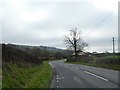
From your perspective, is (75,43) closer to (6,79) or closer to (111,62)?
(111,62)


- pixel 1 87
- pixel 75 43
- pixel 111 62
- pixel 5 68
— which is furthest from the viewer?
pixel 75 43

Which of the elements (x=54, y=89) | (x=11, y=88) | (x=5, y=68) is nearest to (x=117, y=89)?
(x=54, y=89)

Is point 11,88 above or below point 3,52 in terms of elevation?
below

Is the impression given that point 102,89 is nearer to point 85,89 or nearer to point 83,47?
point 85,89

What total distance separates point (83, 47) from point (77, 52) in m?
2.78

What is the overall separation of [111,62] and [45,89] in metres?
32.2

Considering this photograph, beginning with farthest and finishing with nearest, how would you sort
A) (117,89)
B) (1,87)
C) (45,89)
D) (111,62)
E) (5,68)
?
(111,62), (5,68), (45,89), (117,89), (1,87)

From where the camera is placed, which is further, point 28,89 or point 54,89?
point 54,89

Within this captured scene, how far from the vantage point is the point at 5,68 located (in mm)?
19688

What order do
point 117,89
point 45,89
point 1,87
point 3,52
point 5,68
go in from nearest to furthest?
point 1,87, point 117,89, point 45,89, point 5,68, point 3,52

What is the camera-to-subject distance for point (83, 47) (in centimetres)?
10850

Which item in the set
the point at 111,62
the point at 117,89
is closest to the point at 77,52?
the point at 111,62

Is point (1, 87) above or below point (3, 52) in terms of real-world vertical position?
below

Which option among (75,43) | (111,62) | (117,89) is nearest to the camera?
(117,89)
